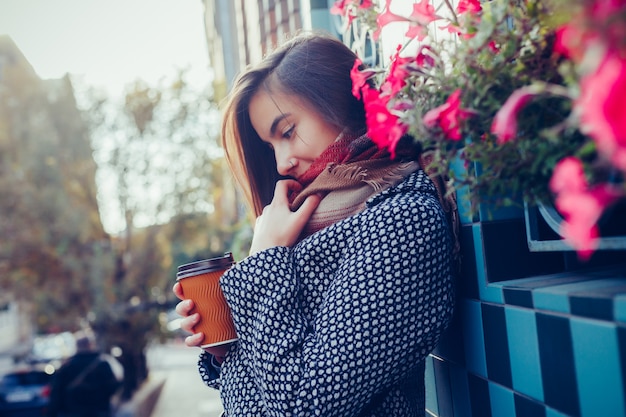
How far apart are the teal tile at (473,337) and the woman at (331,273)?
7 cm

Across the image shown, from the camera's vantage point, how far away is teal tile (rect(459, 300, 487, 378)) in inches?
51.7

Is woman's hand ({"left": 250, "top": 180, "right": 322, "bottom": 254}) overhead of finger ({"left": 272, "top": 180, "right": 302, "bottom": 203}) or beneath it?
beneath

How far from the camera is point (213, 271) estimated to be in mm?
1481

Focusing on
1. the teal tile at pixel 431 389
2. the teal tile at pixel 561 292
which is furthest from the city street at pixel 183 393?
the teal tile at pixel 561 292

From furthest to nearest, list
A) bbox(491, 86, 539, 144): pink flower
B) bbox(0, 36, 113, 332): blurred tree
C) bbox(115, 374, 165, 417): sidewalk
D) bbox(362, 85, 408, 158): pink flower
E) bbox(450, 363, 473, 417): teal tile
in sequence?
bbox(0, 36, 113, 332): blurred tree
bbox(115, 374, 165, 417): sidewalk
bbox(450, 363, 473, 417): teal tile
bbox(362, 85, 408, 158): pink flower
bbox(491, 86, 539, 144): pink flower

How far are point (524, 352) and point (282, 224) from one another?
2.25ft

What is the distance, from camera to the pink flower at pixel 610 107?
438mm

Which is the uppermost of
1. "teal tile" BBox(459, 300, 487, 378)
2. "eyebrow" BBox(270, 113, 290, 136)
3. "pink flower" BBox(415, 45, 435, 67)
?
"eyebrow" BBox(270, 113, 290, 136)

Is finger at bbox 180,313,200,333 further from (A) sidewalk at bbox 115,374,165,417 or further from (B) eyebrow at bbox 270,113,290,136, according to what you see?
(A) sidewalk at bbox 115,374,165,417

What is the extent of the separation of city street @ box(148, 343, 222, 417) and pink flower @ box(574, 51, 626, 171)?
249 inches

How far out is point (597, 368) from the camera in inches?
35.2

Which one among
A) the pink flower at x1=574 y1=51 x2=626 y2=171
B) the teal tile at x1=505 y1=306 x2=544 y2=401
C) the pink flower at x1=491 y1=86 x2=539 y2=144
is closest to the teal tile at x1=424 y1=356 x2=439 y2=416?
the teal tile at x1=505 y1=306 x2=544 y2=401

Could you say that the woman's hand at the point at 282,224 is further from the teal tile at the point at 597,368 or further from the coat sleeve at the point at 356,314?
the teal tile at the point at 597,368

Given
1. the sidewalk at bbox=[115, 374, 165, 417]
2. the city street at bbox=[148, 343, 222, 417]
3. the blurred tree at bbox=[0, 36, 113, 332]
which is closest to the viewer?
the sidewalk at bbox=[115, 374, 165, 417]
